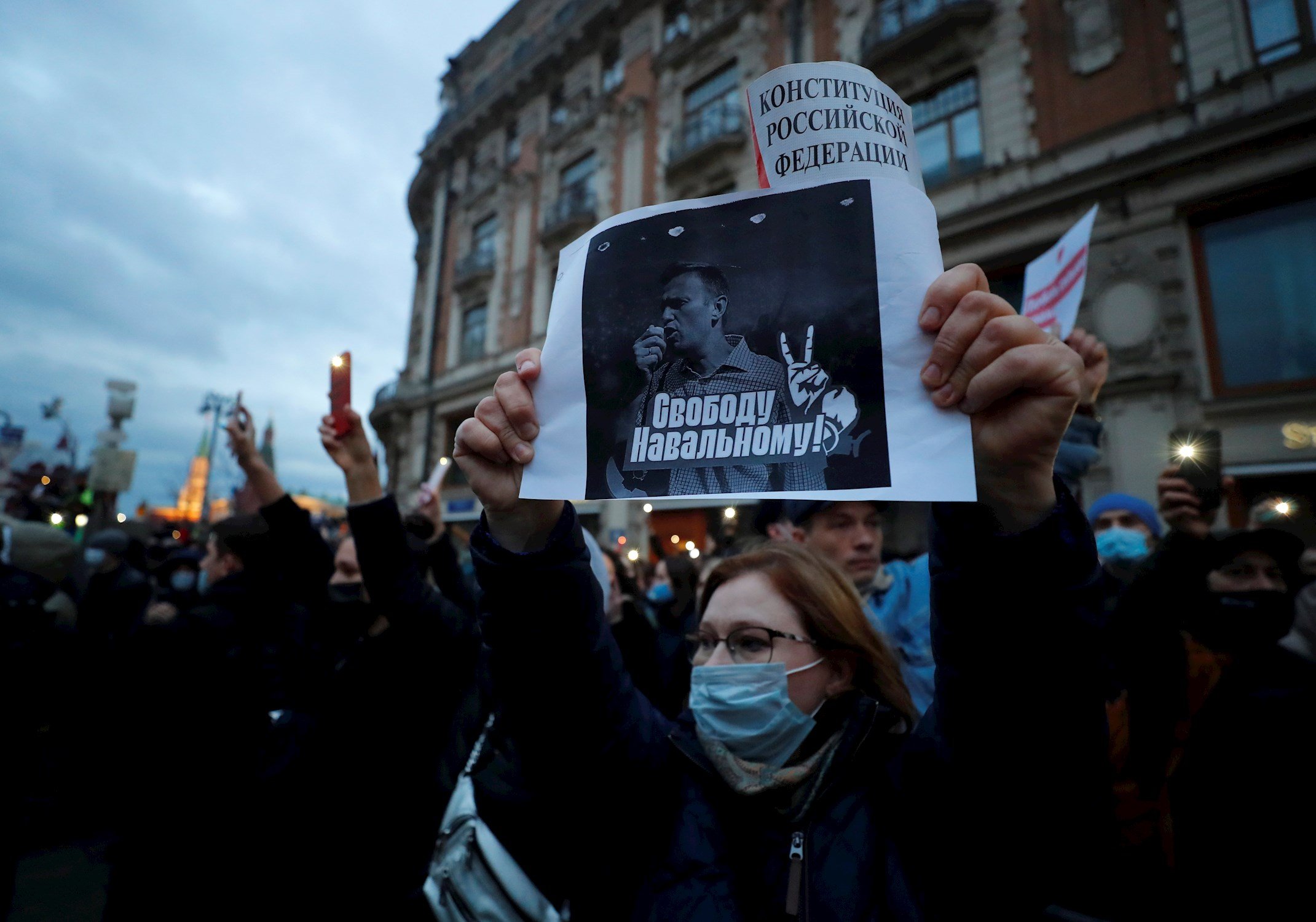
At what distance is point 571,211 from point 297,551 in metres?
16.9

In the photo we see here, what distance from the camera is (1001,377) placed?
862mm

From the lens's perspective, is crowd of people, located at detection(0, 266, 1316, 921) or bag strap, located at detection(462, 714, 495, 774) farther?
bag strap, located at detection(462, 714, 495, 774)

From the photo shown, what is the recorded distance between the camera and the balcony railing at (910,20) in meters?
10.4

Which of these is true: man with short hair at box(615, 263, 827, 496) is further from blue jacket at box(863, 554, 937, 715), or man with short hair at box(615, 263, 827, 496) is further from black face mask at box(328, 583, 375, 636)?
black face mask at box(328, 583, 375, 636)

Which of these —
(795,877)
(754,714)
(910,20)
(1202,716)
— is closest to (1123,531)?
(1202,716)

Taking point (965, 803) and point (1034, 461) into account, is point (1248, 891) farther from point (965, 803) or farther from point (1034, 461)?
point (1034, 461)

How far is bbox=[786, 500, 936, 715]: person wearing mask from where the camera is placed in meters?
2.34

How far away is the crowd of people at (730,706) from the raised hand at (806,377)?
0.16 meters

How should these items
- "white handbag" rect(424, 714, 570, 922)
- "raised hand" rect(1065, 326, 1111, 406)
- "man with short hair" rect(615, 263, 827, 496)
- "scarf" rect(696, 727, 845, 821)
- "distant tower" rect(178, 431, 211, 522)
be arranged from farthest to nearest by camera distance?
"distant tower" rect(178, 431, 211, 522) < "raised hand" rect(1065, 326, 1111, 406) < "white handbag" rect(424, 714, 570, 922) < "scarf" rect(696, 727, 845, 821) < "man with short hair" rect(615, 263, 827, 496)

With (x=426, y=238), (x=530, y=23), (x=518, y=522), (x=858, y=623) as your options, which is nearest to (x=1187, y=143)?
(x=858, y=623)

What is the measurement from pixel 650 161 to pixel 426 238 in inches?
528

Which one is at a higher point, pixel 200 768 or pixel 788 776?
pixel 788 776

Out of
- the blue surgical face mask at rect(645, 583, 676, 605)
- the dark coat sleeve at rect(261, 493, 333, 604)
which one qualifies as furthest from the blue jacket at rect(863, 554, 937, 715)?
the blue surgical face mask at rect(645, 583, 676, 605)

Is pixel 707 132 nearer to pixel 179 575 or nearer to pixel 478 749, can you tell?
pixel 179 575
